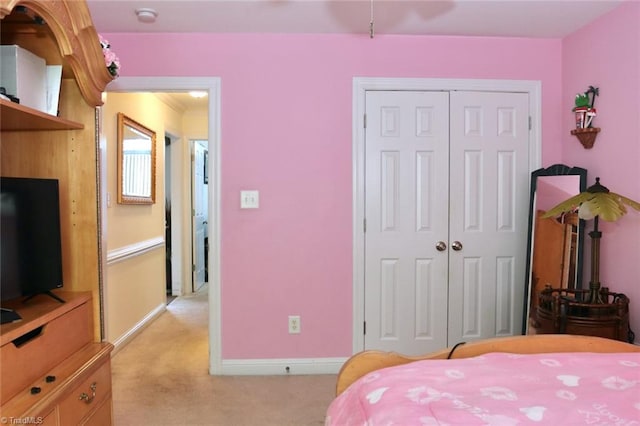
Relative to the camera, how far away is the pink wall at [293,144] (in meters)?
2.87

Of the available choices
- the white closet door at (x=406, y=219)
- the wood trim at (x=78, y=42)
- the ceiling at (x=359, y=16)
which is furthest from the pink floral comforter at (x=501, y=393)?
the ceiling at (x=359, y=16)

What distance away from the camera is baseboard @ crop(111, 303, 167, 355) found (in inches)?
135

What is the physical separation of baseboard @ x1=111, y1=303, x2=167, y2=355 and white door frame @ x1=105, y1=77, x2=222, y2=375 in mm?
760

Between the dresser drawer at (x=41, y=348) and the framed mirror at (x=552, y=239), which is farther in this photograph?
the framed mirror at (x=552, y=239)

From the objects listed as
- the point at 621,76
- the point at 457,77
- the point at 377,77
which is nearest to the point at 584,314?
the point at 621,76

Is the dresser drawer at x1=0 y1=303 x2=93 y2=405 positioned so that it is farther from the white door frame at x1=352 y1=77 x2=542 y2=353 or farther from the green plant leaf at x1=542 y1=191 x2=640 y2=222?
the green plant leaf at x1=542 y1=191 x2=640 y2=222

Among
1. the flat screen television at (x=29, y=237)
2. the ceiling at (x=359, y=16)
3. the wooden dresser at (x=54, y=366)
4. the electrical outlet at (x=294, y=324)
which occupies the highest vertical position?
the ceiling at (x=359, y=16)

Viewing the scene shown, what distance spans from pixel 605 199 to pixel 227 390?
8.10ft

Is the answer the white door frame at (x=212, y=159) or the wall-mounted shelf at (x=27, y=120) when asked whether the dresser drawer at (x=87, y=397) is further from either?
the white door frame at (x=212, y=159)

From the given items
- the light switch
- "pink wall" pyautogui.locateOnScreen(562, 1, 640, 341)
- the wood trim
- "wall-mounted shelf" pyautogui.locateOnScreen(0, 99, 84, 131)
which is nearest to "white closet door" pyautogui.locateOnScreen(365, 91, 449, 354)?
the light switch

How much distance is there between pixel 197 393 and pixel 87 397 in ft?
4.02

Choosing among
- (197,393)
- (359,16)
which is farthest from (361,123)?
(197,393)

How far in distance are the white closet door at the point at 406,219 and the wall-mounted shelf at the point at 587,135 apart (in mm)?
811

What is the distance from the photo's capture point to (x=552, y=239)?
→ 2.82 meters
